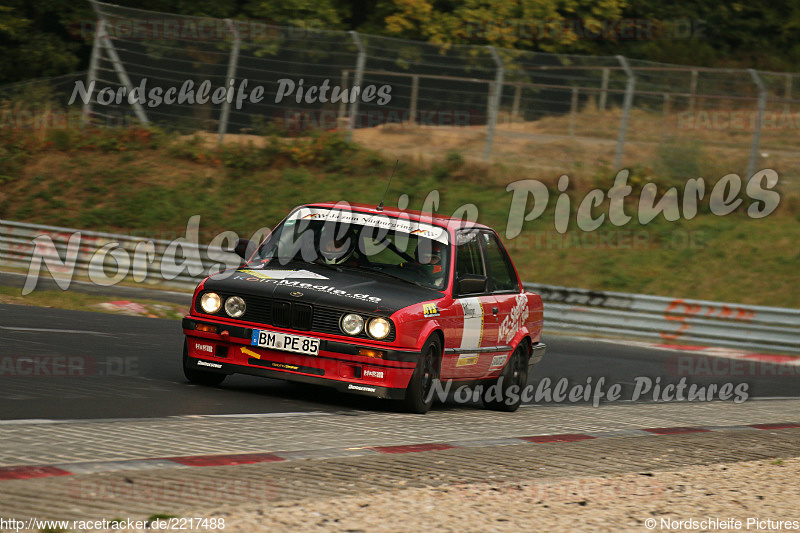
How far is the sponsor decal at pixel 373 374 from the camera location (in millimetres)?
8953

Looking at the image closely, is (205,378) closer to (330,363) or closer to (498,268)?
(330,363)

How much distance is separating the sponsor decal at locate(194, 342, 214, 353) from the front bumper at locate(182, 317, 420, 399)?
0.08 m

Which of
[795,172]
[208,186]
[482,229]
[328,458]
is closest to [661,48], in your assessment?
[795,172]

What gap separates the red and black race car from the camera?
29.4ft

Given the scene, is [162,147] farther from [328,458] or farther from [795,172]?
[328,458]

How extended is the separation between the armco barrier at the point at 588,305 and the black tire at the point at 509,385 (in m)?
9.71

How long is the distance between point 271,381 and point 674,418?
395 centimetres

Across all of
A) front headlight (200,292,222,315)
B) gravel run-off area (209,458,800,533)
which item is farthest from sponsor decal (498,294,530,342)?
gravel run-off area (209,458,800,533)

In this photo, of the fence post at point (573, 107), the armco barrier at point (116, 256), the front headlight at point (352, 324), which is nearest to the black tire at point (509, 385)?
the front headlight at point (352, 324)

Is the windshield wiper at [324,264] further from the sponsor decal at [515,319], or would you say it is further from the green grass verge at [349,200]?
the green grass verge at [349,200]

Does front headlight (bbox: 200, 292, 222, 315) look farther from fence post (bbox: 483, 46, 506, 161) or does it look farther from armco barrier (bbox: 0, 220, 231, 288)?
fence post (bbox: 483, 46, 506, 161)

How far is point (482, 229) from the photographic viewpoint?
11.1 metres

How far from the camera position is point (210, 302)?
925cm

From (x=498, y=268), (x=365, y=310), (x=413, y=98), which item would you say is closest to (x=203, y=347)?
(x=365, y=310)
